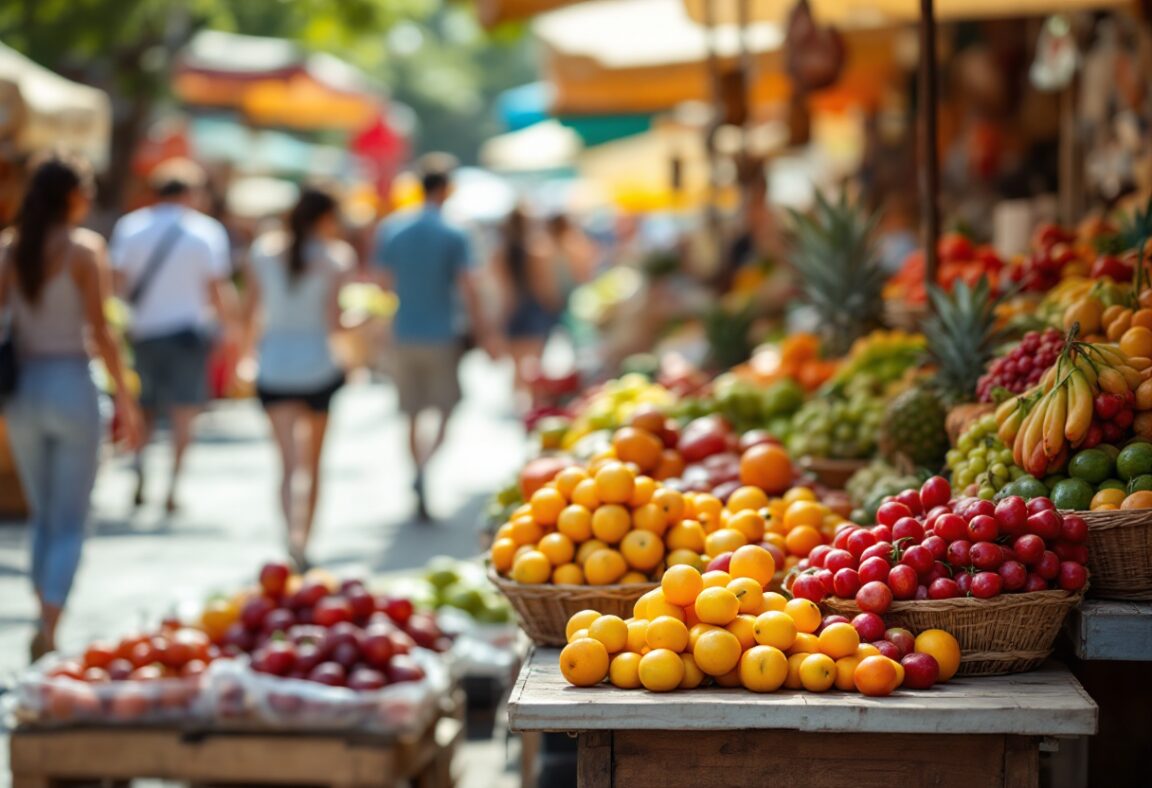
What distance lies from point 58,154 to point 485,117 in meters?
54.2

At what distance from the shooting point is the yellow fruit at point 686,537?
3889 mm

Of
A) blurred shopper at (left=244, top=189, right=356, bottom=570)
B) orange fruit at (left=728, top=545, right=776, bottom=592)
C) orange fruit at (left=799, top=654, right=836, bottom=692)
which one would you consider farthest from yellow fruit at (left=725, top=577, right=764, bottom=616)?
blurred shopper at (left=244, top=189, right=356, bottom=570)

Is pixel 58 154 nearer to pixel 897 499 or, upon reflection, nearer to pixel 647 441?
pixel 647 441

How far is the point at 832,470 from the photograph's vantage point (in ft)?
16.8

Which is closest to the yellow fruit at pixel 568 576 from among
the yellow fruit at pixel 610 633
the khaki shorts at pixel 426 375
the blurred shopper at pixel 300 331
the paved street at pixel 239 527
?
the yellow fruit at pixel 610 633

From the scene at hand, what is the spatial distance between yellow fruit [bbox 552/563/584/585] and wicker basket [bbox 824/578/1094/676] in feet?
2.68

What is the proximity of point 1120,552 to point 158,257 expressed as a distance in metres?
8.33

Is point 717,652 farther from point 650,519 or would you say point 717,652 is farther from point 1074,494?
point 1074,494

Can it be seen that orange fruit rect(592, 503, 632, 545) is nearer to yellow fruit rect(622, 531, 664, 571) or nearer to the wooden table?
yellow fruit rect(622, 531, 664, 571)

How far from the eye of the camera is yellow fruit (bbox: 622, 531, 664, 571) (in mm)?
3809

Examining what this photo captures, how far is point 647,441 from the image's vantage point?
457cm

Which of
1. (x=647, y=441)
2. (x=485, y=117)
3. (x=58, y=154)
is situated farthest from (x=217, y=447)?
(x=485, y=117)

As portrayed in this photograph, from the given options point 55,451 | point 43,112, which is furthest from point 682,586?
point 43,112

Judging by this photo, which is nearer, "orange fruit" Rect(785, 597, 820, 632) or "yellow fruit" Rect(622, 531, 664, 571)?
"orange fruit" Rect(785, 597, 820, 632)
